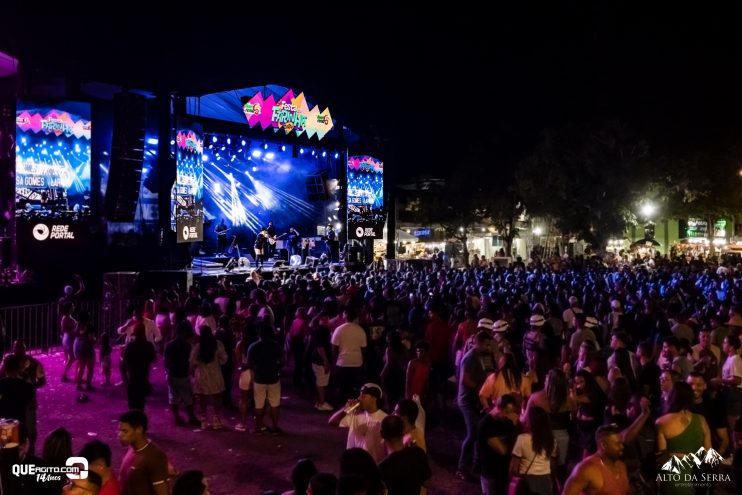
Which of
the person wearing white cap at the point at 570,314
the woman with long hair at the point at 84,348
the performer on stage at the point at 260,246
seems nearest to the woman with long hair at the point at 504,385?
the person wearing white cap at the point at 570,314

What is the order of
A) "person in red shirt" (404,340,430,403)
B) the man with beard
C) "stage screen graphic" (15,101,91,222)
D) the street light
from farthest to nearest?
1. the street light
2. "stage screen graphic" (15,101,91,222)
3. "person in red shirt" (404,340,430,403)
4. the man with beard

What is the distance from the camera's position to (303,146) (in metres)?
25.8

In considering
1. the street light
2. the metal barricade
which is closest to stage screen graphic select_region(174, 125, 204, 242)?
the metal barricade

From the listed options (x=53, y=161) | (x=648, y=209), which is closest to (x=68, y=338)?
(x=53, y=161)

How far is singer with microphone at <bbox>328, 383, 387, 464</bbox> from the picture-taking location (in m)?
4.77

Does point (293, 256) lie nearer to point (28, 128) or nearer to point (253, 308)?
point (28, 128)

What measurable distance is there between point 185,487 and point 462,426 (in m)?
5.45

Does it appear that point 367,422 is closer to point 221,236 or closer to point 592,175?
point 221,236

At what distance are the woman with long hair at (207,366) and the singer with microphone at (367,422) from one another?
3358 mm

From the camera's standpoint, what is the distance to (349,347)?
28.4 feet

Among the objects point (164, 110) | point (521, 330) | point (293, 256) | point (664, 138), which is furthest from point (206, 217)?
point (664, 138)

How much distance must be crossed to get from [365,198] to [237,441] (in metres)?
20.7

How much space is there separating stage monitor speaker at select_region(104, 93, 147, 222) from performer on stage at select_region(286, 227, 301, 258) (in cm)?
918

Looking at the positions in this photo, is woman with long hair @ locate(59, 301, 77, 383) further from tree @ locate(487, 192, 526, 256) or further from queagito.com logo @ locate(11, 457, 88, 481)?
tree @ locate(487, 192, 526, 256)
